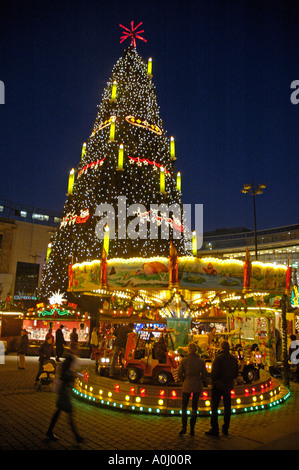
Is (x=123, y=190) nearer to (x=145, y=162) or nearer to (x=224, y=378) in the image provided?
(x=145, y=162)

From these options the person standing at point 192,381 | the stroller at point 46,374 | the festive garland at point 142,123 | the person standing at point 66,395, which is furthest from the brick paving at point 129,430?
the festive garland at point 142,123

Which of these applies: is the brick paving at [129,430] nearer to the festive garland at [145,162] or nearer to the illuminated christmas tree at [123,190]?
the illuminated christmas tree at [123,190]

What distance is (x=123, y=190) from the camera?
22281 millimetres

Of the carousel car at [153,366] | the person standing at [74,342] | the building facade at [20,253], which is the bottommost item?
the carousel car at [153,366]

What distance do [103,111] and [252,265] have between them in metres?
17.8

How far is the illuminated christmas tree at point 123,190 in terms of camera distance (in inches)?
860

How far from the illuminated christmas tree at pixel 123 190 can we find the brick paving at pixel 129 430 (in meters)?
13.6

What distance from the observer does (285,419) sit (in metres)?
7.38

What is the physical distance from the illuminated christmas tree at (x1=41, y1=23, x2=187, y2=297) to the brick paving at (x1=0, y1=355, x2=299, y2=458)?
13.6 meters

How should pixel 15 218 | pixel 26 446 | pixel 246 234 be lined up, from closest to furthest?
pixel 26 446 < pixel 15 218 < pixel 246 234

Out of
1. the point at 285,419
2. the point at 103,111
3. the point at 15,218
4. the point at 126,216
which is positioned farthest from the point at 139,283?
the point at 15,218

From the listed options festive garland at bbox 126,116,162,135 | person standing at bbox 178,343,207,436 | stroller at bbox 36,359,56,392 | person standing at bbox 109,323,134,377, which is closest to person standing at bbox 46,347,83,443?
person standing at bbox 178,343,207,436

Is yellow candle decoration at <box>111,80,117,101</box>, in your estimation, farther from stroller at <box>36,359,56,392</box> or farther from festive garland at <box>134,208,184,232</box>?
stroller at <box>36,359,56,392</box>
